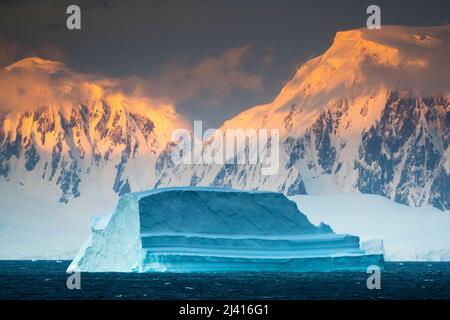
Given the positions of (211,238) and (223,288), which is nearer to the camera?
(223,288)

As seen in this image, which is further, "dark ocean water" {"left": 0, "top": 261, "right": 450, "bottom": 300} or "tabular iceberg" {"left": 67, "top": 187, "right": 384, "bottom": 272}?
"tabular iceberg" {"left": 67, "top": 187, "right": 384, "bottom": 272}

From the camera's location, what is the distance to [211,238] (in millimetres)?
107750

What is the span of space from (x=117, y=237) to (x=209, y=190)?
31.7ft

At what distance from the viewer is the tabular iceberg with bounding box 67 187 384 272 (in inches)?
4188

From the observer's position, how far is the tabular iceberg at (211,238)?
10638cm

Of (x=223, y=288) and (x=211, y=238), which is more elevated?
(x=211, y=238)

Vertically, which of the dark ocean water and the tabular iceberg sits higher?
the tabular iceberg

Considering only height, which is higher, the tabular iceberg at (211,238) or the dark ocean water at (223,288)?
the tabular iceberg at (211,238)

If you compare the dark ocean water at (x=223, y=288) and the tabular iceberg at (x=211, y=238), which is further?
the tabular iceberg at (x=211, y=238)
